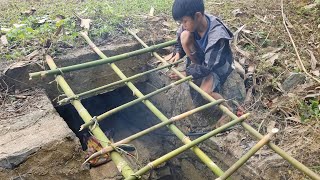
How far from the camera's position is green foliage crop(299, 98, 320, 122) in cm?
288

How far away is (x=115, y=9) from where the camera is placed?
461cm

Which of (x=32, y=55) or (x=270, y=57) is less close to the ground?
(x=32, y=55)

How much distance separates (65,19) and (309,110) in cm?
286

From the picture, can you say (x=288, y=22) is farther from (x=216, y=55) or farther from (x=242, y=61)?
(x=216, y=55)

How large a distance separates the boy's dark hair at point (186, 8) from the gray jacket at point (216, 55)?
250 millimetres

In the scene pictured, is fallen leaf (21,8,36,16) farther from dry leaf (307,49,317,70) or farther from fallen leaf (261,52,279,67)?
dry leaf (307,49,317,70)

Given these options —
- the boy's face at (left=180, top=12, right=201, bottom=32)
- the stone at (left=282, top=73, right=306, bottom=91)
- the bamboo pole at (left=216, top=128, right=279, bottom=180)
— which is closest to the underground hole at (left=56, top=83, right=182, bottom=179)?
the boy's face at (left=180, top=12, right=201, bottom=32)

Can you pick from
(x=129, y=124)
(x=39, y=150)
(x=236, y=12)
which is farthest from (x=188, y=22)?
(x=129, y=124)

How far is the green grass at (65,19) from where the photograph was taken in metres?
3.59

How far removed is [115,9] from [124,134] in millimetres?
1774

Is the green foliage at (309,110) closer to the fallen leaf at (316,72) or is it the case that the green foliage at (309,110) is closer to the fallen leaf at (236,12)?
the fallen leaf at (316,72)

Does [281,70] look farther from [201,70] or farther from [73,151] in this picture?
[73,151]

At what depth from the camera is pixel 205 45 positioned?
3.15 m

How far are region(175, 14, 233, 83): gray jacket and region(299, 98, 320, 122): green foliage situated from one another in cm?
74
